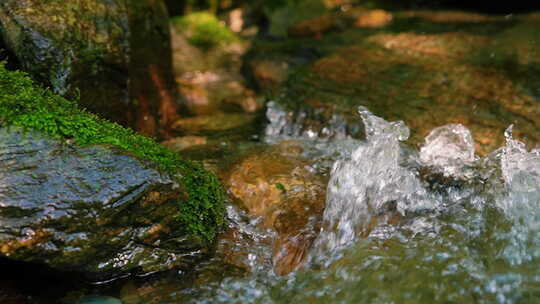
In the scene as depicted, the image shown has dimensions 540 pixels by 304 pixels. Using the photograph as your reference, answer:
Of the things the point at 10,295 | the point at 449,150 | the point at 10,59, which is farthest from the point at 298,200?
the point at 10,59

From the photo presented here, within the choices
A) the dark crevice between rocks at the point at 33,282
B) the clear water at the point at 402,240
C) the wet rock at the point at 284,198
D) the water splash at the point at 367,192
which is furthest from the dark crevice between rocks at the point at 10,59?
the water splash at the point at 367,192

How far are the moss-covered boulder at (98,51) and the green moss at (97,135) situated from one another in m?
0.48

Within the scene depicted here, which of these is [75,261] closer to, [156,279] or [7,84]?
[156,279]

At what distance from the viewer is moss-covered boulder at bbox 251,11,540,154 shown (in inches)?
170

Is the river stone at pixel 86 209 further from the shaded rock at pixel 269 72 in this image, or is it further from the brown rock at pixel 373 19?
the brown rock at pixel 373 19

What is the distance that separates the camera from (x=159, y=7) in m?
4.88

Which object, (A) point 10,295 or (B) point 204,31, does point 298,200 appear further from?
(B) point 204,31

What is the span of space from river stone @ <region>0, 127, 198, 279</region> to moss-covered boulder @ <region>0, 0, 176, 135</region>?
0.95 meters

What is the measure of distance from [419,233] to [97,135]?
2.05m

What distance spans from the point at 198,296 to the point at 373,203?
1.32 meters

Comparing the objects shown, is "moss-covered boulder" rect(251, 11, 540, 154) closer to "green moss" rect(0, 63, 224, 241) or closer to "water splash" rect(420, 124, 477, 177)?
"water splash" rect(420, 124, 477, 177)

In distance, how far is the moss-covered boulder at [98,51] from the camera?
347 cm

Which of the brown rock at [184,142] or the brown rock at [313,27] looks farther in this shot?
the brown rock at [313,27]

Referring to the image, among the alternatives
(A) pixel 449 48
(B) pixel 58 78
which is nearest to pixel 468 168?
(A) pixel 449 48
